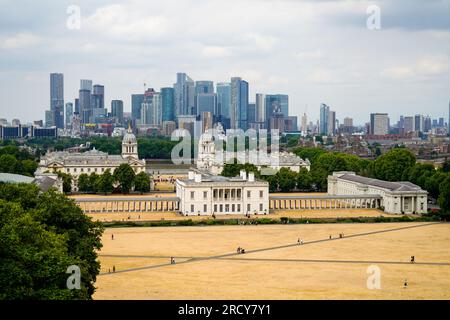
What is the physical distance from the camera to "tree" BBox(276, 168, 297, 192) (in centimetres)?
10325

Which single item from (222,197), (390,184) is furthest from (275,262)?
(390,184)

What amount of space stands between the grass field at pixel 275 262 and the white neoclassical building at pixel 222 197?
1236cm

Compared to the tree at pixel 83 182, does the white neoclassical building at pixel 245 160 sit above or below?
above

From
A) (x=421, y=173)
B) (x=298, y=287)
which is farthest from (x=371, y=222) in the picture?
(x=298, y=287)

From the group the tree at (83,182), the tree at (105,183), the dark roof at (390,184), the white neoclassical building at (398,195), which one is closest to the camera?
the white neoclassical building at (398,195)

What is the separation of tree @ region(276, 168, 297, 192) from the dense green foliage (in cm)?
6603

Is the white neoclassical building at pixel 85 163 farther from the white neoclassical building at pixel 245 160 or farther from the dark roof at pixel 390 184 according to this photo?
the dark roof at pixel 390 184

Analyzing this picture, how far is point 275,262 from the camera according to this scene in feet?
154

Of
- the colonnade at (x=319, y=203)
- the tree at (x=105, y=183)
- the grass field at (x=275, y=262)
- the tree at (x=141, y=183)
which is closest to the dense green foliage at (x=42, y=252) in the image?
the grass field at (x=275, y=262)

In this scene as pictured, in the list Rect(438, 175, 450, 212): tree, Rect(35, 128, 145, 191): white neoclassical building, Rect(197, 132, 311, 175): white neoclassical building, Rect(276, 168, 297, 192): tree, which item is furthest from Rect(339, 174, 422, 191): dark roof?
Rect(35, 128, 145, 191): white neoclassical building

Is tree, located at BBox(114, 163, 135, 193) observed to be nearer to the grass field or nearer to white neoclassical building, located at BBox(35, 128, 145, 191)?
white neoclassical building, located at BBox(35, 128, 145, 191)

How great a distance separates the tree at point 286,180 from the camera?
103 meters

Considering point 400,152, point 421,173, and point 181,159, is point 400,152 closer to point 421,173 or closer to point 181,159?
point 421,173
